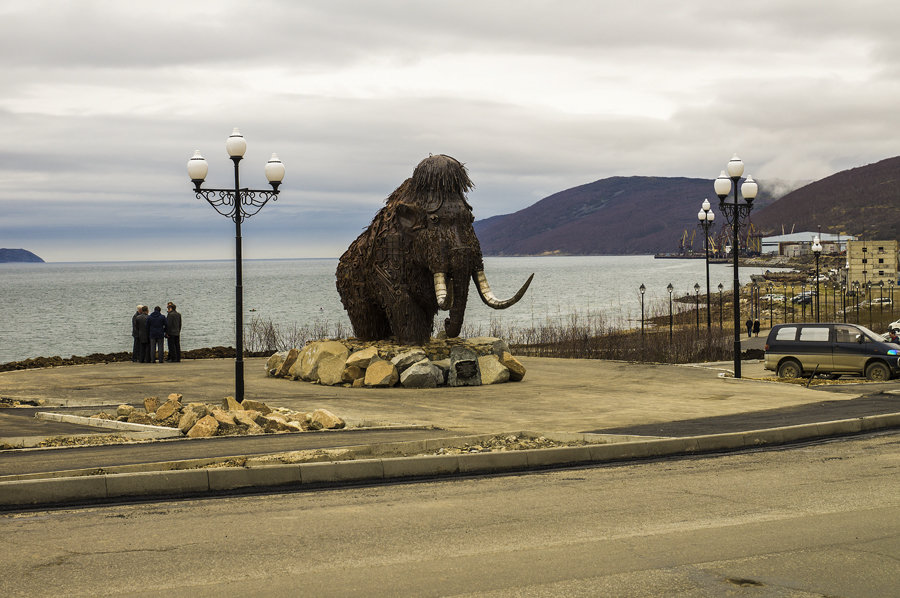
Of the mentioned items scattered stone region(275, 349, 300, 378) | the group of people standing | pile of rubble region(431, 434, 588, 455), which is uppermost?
the group of people standing

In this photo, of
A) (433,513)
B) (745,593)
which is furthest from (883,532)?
(433,513)

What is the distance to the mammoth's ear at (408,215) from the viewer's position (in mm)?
20734

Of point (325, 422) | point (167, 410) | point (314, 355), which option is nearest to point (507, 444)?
point (325, 422)

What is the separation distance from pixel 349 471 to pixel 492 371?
1077 cm

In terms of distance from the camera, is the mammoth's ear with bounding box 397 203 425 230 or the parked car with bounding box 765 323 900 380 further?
the parked car with bounding box 765 323 900 380

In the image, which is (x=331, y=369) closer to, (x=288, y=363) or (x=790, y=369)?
(x=288, y=363)

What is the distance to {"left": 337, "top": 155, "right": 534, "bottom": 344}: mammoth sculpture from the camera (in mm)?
20250

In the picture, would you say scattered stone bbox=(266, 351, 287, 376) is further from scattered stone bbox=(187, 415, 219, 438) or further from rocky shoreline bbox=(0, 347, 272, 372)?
scattered stone bbox=(187, 415, 219, 438)

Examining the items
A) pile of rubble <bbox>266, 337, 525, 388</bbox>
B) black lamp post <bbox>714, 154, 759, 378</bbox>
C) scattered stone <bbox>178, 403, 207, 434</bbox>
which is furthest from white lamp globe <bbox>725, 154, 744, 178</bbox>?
scattered stone <bbox>178, 403, 207, 434</bbox>

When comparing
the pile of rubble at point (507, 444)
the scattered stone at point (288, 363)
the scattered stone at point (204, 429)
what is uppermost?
the scattered stone at point (288, 363)

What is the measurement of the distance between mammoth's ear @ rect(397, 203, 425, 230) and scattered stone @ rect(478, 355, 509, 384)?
3509 mm

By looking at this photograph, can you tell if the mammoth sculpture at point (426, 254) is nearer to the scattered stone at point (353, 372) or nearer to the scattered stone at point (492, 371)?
the scattered stone at point (492, 371)

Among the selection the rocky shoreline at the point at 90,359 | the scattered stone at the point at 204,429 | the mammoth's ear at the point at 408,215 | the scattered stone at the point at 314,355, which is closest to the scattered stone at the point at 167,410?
the scattered stone at the point at 204,429

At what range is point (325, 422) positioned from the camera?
535 inches
